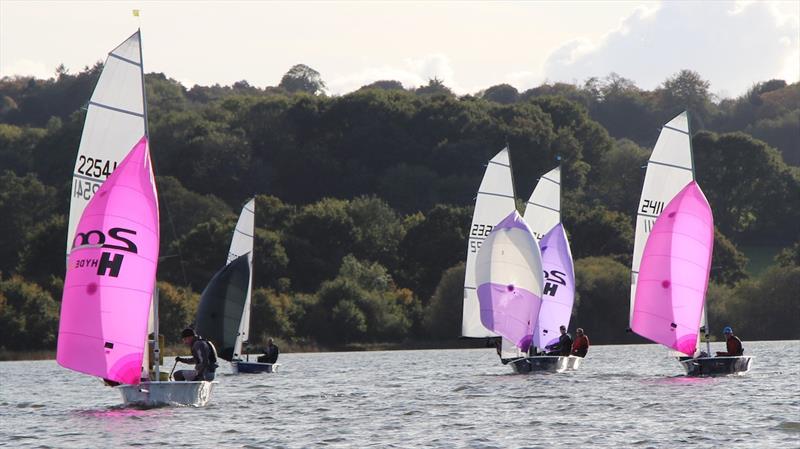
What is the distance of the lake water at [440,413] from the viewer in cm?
3152

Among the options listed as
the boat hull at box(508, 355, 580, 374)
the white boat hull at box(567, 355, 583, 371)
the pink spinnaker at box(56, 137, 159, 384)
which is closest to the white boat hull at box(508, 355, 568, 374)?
the boat hull at box(508, 355, 580, 374)

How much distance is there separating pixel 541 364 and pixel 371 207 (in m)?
71.8

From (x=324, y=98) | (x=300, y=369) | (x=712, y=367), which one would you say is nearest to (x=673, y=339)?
(x=712, y=367)

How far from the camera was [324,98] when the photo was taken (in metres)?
151

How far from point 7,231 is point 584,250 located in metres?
45.9

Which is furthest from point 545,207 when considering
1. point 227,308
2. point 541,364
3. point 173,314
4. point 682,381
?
point 173,314

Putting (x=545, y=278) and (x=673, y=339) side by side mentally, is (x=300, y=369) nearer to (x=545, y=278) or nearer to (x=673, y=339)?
(x=545, y=278)

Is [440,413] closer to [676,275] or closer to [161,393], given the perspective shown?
[161,393]

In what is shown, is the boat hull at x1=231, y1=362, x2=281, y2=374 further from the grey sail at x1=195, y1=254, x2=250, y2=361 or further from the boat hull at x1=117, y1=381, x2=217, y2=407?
the boat hull at x1=117, y1=381, x2=217, y2=407

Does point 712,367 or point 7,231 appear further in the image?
point 7,231

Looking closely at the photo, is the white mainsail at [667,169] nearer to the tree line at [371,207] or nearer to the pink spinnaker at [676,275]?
the pink spinnaker at [676,275]

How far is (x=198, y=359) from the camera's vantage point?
121 feet

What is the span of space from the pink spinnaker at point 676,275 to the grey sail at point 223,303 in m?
15.7

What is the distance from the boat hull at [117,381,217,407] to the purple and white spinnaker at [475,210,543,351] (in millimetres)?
17373
